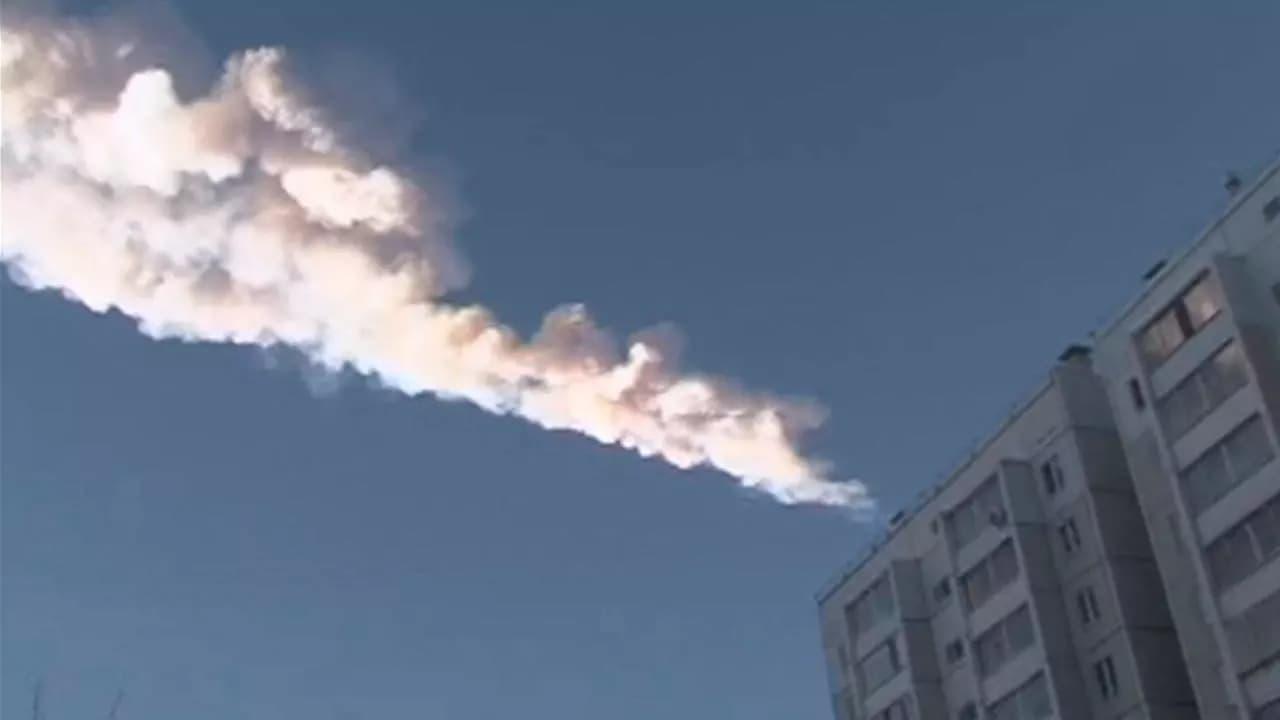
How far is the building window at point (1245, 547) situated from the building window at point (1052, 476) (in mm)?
12284

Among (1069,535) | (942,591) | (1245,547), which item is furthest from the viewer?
(942,591)

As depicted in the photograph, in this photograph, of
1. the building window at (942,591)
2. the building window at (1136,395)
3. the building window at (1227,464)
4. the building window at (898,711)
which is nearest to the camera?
the building window at (1227,464)

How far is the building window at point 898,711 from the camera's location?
3130 inches

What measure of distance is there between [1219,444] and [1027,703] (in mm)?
15634

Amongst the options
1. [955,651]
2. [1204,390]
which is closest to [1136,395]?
[1204,390]

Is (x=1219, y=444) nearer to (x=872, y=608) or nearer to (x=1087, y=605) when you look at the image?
(x=1087, y=605)

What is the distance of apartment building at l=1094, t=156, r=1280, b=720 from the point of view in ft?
193

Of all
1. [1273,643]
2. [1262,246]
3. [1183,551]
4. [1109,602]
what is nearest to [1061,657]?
[1109,602]

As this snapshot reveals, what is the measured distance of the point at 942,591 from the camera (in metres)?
79.1

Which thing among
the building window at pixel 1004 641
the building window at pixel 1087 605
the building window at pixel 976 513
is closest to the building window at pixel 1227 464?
the building window at pixel 1087 605

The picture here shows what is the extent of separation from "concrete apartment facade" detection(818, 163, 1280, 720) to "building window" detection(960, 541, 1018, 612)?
4.0 inches

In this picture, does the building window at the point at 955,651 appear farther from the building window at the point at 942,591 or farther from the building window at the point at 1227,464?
the building window at the point at 1227,464

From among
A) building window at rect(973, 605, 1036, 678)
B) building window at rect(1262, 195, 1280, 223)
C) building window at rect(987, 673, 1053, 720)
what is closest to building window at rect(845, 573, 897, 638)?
building window at rect(973, 605, 1036, 678)

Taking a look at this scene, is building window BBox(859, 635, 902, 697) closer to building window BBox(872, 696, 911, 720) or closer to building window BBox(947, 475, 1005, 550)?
building window BBox(872, 696, 911, 720)
